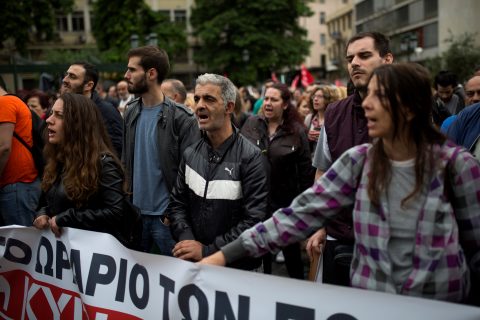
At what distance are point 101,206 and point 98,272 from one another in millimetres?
498

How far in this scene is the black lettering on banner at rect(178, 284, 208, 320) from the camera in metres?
2.72

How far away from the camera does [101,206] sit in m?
3.57

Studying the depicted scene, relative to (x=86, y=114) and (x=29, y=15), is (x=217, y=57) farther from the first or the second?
(x=86, y=114)

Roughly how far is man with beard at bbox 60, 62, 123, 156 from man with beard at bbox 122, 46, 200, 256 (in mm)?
813

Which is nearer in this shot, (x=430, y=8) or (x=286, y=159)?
(x=286, y=159)

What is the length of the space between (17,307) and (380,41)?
2872mm

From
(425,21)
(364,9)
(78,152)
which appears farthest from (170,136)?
(364,9)

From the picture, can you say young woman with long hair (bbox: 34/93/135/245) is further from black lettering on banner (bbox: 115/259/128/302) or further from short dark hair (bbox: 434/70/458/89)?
short dark hair (bbox: 434/70/458/89)

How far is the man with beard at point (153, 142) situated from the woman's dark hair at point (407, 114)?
2.28 metres

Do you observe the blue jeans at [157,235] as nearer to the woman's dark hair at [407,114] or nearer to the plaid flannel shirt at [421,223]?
the plaid flannel shirt at [421,223]

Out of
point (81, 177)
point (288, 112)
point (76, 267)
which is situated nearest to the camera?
point (76, 267)

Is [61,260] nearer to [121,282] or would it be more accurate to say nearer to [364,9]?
[121,282]

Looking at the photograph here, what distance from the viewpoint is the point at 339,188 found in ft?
7.89

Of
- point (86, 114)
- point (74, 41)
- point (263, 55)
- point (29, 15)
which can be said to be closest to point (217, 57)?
point (263, 55)
